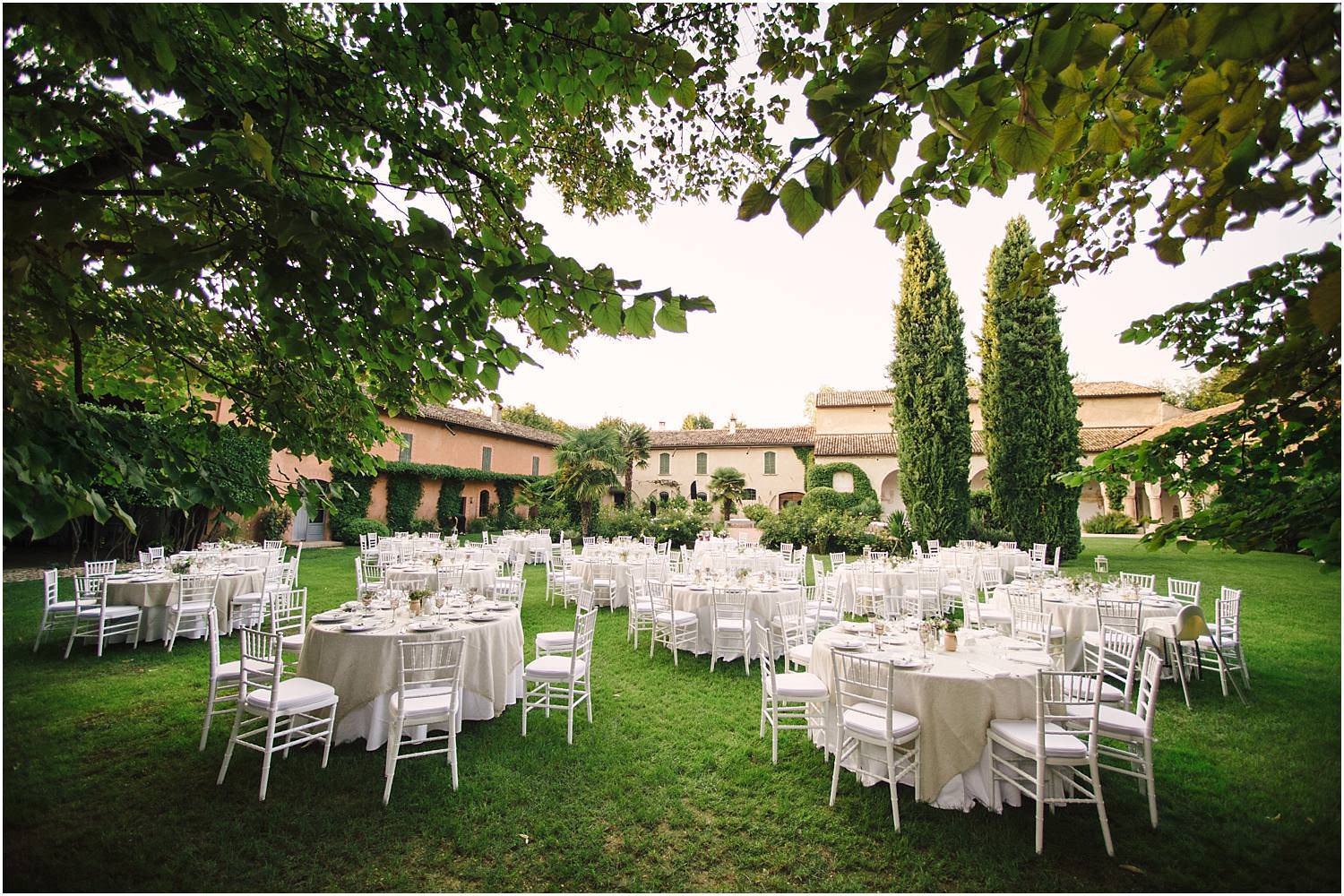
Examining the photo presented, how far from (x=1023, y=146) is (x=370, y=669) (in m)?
5.83

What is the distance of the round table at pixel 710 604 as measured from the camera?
823 cm

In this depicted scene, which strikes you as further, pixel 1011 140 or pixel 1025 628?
pixel 1025 628

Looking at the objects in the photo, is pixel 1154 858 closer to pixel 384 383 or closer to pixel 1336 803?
pixel 1336 803

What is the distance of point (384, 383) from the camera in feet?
12.0

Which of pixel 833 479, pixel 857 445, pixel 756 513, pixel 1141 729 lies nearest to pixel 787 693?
pixel 1141 729

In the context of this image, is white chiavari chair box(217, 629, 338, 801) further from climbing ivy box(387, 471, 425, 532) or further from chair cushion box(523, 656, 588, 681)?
climbing ivy box(387, 471, 425, 532)

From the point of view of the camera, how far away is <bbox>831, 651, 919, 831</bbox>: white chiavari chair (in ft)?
13.8

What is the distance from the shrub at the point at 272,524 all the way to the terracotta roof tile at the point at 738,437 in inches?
771

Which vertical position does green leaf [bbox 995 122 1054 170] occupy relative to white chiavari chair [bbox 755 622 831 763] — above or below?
above

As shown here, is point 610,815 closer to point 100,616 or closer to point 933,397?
point 100,616

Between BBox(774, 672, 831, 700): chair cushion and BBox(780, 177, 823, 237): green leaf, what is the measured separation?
4387 millimetres

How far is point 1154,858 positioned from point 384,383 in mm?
5733

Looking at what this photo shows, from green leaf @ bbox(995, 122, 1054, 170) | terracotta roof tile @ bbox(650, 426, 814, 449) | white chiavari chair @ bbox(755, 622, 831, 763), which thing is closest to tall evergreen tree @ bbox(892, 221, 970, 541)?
terracotta roof tile @ bbox(650, 426, 814, 449)

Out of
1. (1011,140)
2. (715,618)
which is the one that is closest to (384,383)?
(1011,140)
